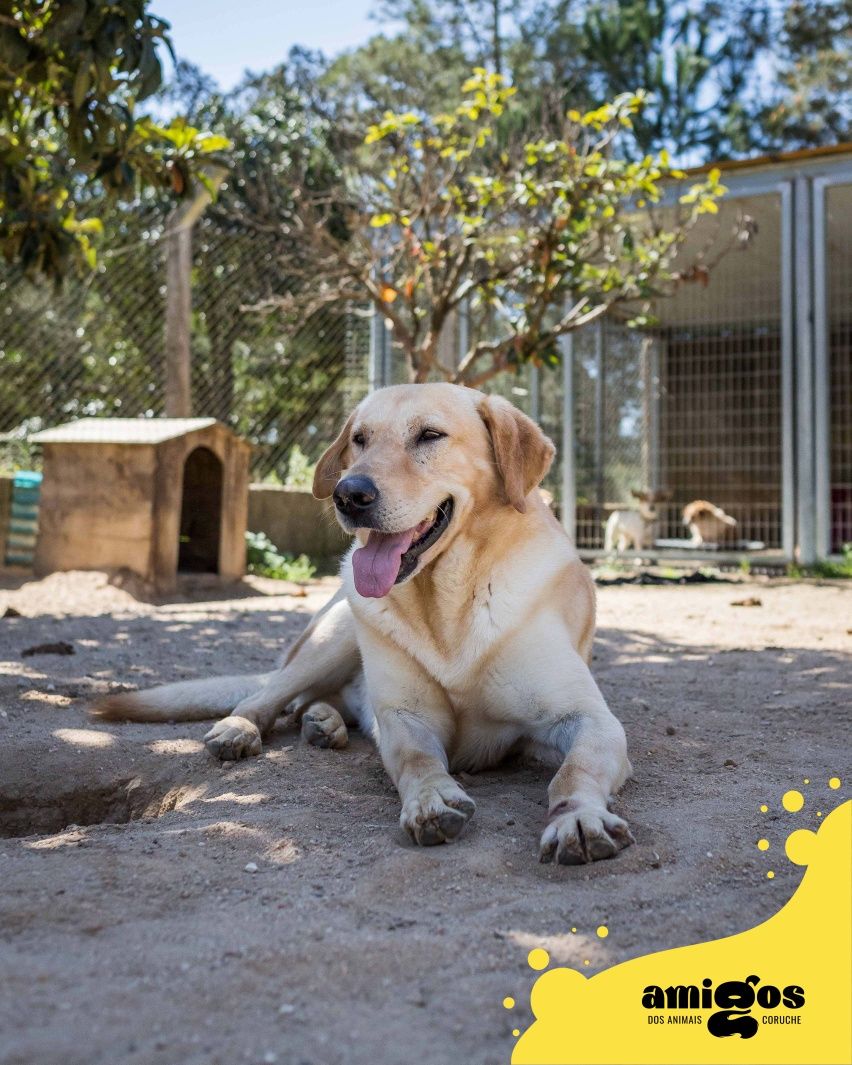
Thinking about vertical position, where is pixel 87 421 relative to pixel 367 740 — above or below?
above

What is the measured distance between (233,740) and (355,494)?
0.92 m

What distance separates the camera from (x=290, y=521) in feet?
30.4

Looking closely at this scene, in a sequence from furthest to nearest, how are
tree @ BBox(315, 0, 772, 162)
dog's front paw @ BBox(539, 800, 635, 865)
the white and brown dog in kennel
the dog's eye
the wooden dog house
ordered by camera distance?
1. tree @ BBox(315, 0, 772, 162)
2. the white and brown dog in kennel
3. the wooden dog house
4. the dog's eye
5. dog's front paw @ BBox(539, 800, 635, 865)

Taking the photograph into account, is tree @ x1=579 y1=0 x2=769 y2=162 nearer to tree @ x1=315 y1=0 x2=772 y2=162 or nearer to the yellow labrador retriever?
tree @ x1=315 y1=0 x2=772 y2=162

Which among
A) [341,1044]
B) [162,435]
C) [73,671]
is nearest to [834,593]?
[162,435]

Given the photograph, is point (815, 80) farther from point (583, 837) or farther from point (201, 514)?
point (583, 837)

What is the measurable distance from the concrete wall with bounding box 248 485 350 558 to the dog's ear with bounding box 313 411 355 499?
6.22m

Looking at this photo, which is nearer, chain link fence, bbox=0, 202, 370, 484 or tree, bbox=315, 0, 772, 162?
chain link fence, bbox=0, 202, 370, 484

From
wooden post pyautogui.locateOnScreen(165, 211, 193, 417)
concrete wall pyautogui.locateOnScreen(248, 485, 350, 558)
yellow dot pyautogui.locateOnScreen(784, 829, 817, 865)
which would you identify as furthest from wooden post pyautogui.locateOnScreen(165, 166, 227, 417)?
yellow dot pyautogui.locateOnScreen(784, 829, 817, 865)

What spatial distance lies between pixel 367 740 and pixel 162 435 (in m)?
4.27

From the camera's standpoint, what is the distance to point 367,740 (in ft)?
10.1

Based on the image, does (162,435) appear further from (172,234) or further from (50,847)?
(50,847)

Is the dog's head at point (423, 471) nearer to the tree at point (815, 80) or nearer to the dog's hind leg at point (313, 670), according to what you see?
the dog's hind leg at point (313, 670)

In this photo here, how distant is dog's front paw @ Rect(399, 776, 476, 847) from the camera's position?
197 centimetres
